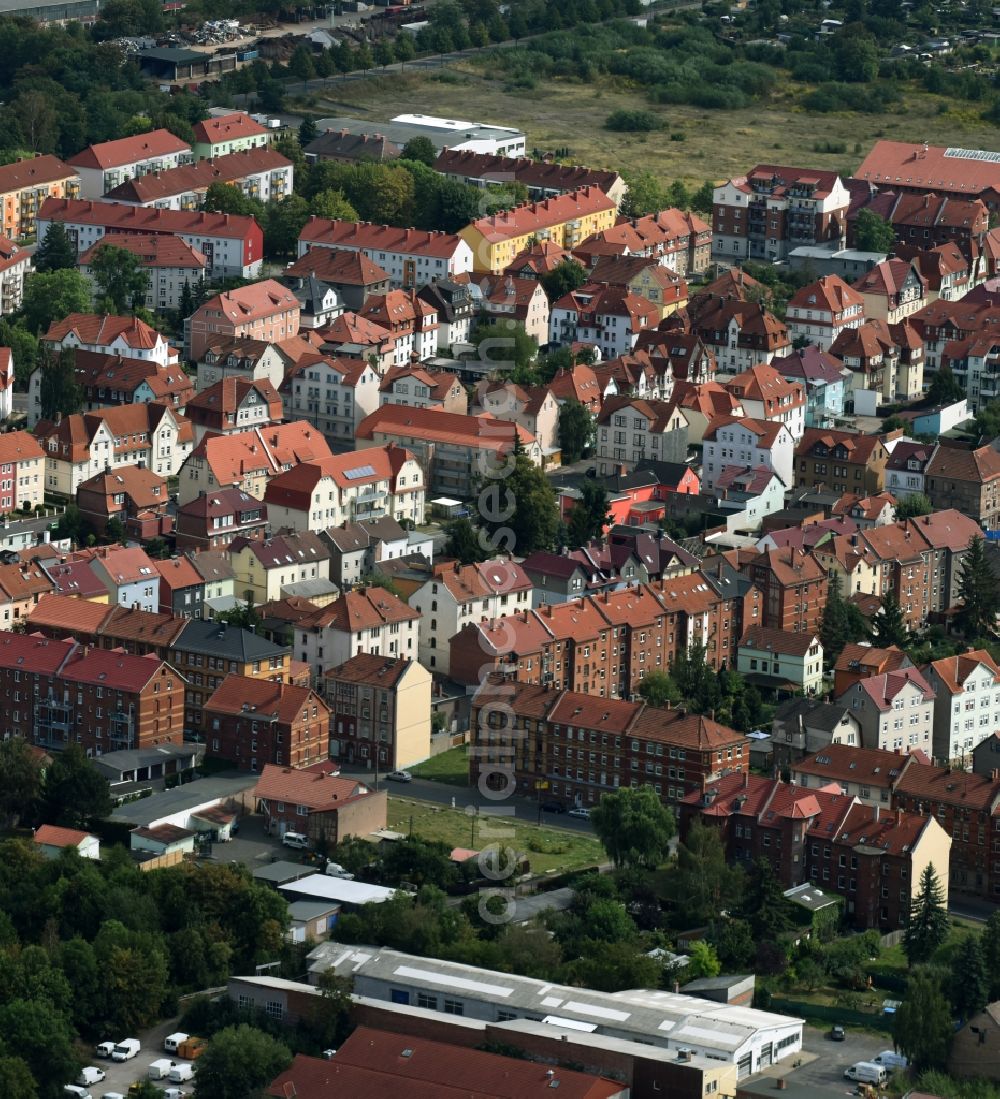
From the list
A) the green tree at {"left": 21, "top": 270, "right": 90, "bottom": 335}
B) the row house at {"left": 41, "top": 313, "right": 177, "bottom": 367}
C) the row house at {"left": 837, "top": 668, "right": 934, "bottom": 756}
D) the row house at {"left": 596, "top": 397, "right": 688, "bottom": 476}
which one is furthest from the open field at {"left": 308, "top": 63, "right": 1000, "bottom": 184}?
the row house at {"left": 837, "top": 668, "right": 934, "bottom": 756}

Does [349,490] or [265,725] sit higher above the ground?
[349,490]

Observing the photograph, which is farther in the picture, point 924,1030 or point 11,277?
point 11,277

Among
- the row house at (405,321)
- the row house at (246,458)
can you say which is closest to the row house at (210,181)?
the row house at (405,321)

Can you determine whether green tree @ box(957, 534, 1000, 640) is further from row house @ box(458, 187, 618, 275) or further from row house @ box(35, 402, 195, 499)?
row house @ box(458, 187, 618, 275)

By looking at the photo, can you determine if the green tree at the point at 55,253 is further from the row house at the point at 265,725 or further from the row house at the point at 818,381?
the row house at the point at 265,725

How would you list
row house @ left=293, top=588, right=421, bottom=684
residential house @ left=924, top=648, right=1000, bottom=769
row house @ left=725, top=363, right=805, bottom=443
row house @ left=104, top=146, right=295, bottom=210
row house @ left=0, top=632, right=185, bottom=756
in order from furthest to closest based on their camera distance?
row house @ left=104, top=146, right=295, bottom=210 < row house @ left=725, top=363, right=805, bottom=443 < residential house @ left=924, top=648, right=1000, bottom=769 < row house @ left=293, top=588, right=421, bottom=684 < row house @ left=0, top=632, right=185, bottom=756

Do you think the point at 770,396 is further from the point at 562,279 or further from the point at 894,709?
the point at 894,709

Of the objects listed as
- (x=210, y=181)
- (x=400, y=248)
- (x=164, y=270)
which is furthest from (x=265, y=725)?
(x=210, y=181)
